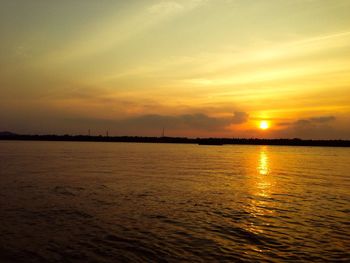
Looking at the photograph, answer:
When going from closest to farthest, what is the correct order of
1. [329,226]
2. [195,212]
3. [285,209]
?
[329,226] → [195,212] → [285,209]

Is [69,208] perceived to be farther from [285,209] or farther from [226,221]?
[285,209]

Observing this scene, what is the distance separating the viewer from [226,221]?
62.6 ft

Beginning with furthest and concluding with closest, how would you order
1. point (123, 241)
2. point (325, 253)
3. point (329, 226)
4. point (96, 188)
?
point (96, 188) → point (329, 226) → point (123, 241) → point (325, 253)

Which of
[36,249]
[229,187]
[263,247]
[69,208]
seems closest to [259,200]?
[229,187]

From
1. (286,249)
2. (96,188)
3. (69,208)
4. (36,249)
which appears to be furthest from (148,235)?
(96,188)

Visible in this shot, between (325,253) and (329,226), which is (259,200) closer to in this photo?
(329,226)

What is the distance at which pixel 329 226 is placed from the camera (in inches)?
715

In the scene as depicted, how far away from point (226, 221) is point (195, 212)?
273cm

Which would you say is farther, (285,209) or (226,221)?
(285,209)

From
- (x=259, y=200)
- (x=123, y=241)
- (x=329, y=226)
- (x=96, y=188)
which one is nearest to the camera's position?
(x=123, y=241)

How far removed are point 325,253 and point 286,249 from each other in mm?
1550

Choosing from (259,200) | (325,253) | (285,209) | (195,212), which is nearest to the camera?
(325,253)

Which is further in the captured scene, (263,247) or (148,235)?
(148,235)

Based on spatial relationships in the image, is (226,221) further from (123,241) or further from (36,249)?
(36,249)
